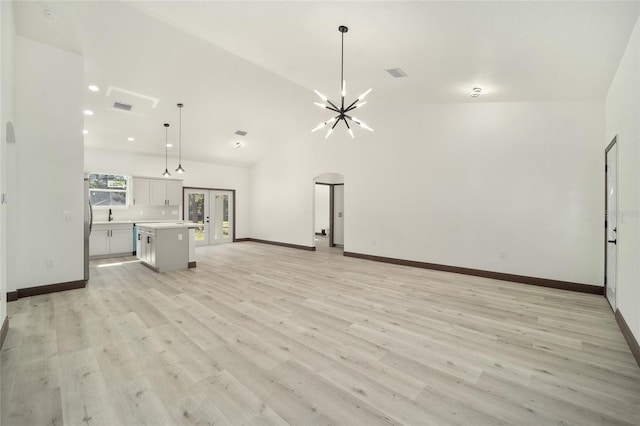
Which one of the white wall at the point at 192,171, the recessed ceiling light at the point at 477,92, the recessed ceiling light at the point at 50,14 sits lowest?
the white wall at the point at 192,171

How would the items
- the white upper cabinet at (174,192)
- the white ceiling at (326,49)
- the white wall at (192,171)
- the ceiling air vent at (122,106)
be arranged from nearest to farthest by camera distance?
the white ceiling at (326,49), the ceiling air vent at (122,106), the white wall at (192,171), the white upper cabinet at (174,192)

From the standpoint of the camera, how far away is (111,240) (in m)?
7.44

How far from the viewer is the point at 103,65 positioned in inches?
187

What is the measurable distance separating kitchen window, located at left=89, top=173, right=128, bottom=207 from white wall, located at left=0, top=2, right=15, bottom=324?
440cm

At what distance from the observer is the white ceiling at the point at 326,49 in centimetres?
306

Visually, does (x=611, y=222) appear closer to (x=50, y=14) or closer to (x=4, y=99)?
(x=4, y=99)

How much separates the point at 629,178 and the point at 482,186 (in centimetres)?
259

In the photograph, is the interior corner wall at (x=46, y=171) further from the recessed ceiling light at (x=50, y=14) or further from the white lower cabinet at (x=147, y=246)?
the white lower cabinet at (x=147, y=246)

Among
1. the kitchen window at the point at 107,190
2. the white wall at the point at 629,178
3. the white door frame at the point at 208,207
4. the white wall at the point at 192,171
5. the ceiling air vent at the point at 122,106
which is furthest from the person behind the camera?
the white door frame at the point at 208,207

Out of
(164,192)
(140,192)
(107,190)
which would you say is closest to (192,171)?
(164,192)

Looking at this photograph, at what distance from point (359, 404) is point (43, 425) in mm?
1868

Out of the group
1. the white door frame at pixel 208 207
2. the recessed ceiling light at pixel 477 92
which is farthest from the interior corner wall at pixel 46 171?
the recessed ceiling light at pixel 477 92

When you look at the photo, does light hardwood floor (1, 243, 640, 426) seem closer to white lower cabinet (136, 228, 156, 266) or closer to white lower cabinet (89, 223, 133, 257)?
white lower cabinet (136, 228, 156, 266)

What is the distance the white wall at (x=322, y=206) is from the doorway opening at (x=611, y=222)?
9.27 metres
